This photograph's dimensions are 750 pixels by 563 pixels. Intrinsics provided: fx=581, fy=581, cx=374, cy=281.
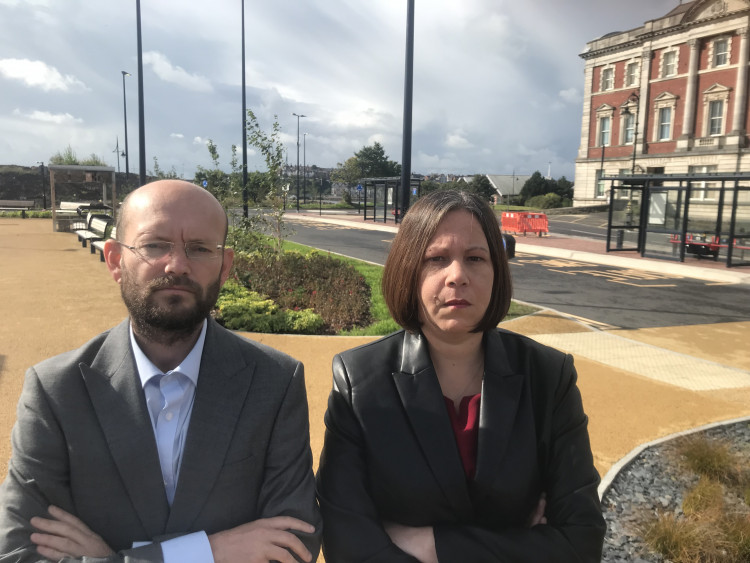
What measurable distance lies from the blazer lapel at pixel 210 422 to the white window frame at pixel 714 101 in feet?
158

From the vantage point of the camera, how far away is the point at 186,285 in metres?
1.83

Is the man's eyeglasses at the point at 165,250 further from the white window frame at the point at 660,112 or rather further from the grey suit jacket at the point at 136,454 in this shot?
the white window frame at the point at 660,112

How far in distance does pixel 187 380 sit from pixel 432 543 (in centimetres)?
95

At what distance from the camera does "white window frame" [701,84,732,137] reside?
41.7m

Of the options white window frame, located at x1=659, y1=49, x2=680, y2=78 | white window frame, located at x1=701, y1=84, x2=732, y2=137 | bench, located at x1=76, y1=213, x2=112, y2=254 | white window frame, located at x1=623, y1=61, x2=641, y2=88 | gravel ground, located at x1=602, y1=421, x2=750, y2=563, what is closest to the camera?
gravel ground, located at x1=602, y1=421, x2=750, y2=563

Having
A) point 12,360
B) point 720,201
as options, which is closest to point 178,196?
point 12,360

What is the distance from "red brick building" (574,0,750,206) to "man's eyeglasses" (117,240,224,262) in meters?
43.7

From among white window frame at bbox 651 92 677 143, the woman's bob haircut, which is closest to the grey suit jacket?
the woman's bob haircut

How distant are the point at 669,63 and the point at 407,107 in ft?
143

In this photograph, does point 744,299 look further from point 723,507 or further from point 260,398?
point 260,398

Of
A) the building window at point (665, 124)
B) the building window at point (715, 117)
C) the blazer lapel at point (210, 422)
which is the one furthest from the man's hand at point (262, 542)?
the building window at point (665, 124)

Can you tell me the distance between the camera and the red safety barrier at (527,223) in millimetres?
27531

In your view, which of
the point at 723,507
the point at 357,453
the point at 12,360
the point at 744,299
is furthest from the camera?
the point at 744,299

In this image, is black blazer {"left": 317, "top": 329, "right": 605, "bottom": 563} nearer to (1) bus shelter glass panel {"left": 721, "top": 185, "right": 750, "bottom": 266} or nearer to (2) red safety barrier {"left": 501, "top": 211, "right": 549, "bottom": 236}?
(1) bus shelter glass panel {"left": 721, "top": 185, "right": 750, "bottom": 266}
